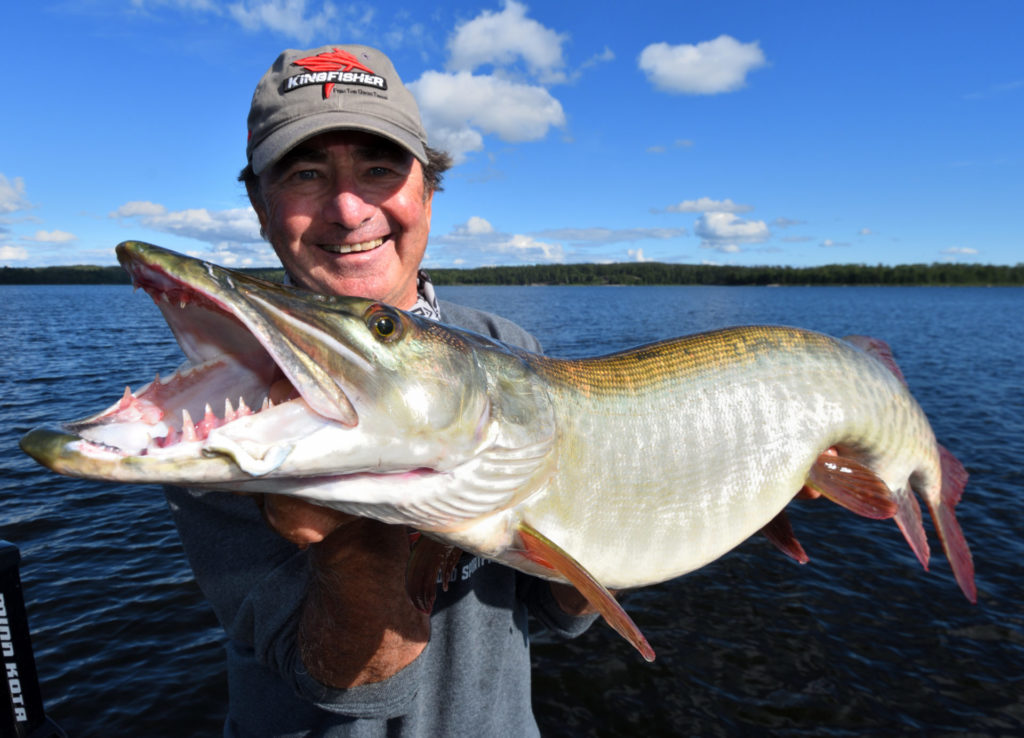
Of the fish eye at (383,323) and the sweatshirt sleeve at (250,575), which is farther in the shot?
the sweatshirt sleeve at (250,575)

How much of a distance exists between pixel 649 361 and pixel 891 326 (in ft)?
139

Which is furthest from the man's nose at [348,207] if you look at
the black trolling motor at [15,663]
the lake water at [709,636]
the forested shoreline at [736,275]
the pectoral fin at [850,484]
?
the forested shoreline at [736,275]

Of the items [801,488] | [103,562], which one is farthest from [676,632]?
[103,562]

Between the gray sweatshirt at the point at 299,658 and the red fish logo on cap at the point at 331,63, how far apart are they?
164 cm

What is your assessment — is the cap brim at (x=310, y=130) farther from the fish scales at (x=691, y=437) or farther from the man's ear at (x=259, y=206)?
the fish scales at (x=691, y=437)

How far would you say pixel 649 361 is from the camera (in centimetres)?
208

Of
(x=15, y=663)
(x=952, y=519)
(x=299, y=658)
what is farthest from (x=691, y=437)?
(x=15, y=663)

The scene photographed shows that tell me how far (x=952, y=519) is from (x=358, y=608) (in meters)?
2.77

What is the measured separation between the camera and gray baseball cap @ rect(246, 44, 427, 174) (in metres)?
2.19

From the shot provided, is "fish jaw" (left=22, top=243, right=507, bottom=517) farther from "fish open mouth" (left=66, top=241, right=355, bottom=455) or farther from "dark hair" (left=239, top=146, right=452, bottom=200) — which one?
"dark hair" (left=239, top=146, right=452, bottom=200)

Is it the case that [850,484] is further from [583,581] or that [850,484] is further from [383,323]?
[383,323]

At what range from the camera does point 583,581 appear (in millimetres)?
1567

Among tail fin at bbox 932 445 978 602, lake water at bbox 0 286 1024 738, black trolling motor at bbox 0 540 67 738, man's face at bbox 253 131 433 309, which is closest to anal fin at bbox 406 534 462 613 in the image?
man's face at bbox 253 131 433 309

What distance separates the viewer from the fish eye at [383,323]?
1.51m
